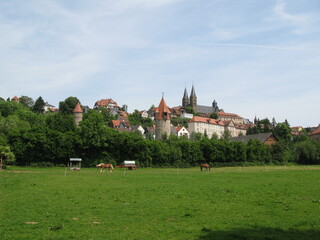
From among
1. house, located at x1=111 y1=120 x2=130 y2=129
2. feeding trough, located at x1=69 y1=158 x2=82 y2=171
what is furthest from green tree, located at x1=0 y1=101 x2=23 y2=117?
feeding trough, located at x1=69 y1=158 x2=82 y2=171

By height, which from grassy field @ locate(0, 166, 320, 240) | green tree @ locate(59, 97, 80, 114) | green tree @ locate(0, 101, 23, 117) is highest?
green tree @ locate(59, 97, 80, 114)

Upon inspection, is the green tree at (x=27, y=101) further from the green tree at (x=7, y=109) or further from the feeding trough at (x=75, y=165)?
the feeding trough at (x=75, y=165)

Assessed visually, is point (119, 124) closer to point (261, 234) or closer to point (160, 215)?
point (160, 215)

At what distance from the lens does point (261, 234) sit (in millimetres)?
10867

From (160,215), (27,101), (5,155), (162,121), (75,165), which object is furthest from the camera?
(27,101)

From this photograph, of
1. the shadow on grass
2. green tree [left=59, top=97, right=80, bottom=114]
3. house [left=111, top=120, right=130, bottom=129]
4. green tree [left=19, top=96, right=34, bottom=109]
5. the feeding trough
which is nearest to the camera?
the shadow on grass

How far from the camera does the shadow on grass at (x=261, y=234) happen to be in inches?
412

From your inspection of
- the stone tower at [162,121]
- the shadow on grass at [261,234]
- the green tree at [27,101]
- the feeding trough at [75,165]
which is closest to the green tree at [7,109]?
the green tree at [27,101]

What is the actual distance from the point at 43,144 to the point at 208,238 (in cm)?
5712

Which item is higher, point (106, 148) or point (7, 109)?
point (7, 109)

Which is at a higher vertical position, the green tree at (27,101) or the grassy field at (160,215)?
the green tree at (27,101)

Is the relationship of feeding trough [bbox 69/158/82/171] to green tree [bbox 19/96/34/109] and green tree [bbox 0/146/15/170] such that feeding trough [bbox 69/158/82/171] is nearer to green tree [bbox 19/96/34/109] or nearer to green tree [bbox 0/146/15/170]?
green tree [bbox 0/146/15/170]

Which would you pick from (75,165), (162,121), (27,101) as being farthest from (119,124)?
(75,165)

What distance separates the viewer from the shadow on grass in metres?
10.5
